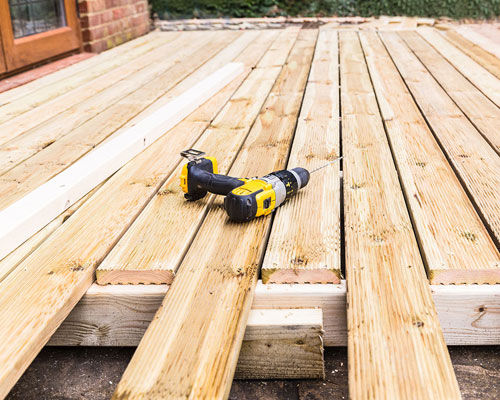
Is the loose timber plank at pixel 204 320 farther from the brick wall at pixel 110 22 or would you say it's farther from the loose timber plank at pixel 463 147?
the brick wall at pixel 110 22

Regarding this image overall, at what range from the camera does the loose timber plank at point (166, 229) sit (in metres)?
1.29

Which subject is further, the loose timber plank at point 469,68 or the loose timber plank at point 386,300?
the loose timber plank at point 469,68

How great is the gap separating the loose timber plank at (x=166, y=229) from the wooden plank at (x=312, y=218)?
0.70 ft

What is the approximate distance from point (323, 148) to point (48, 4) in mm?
2548

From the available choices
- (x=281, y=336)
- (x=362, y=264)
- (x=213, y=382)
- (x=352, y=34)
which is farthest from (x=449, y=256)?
(x=352, y=34)

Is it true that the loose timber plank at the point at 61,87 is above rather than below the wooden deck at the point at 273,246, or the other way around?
below

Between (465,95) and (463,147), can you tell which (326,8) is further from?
(463,147)

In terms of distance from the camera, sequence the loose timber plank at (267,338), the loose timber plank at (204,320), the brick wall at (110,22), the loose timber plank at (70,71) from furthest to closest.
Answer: the brick wall at (110,22) → the loose timber plank at (70,71) → the loose timber plank at (267,338) → the loose timber plank at (204,320)

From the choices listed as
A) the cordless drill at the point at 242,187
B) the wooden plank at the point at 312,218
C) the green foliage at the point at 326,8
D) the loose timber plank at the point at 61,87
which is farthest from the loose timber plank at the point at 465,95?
the green foliage at the point at 326,8

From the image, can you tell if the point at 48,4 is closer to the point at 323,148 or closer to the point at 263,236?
the point at 323,148

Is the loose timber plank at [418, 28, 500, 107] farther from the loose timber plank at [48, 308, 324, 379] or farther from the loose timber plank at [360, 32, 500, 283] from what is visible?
the loose timber plank at [48, 308, 324, 379]

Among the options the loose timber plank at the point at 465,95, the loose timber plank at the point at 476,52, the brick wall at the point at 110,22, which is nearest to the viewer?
the loose timber plank at the point at 465,95

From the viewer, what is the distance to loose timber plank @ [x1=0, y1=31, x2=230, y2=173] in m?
2.12

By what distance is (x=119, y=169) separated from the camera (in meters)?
1.92
